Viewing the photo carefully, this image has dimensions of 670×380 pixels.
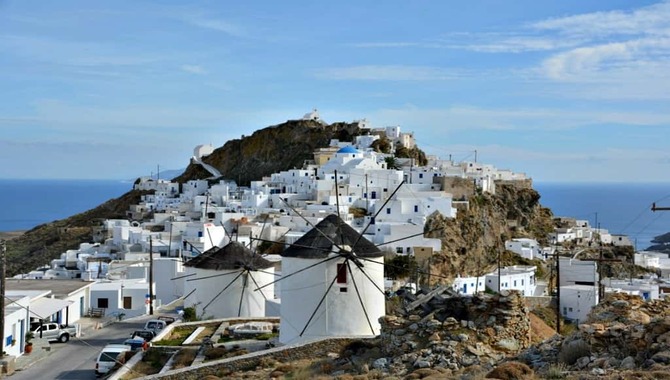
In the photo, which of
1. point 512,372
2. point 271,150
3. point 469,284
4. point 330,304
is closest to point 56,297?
point 330,304

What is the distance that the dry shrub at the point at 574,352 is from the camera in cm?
981

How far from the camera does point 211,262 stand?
77.9ft

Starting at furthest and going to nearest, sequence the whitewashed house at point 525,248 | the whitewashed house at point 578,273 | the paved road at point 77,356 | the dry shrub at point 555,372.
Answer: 1. the whitewashed house at point 525,248
2. the whitewashed house at point 578,273
3. the paved road at point 77,356
4. the dry shrub at point 555,372

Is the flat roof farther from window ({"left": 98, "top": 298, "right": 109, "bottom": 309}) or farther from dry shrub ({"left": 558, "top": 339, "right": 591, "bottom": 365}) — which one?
dry shrub ({"left": 558, "top": 339, "right": 591, "bottom": 365})

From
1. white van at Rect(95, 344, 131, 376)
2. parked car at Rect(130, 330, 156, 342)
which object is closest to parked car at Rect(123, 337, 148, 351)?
white van at Rect(95, 344, 131, 376)

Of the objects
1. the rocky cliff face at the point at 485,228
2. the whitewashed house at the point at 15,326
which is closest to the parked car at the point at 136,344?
the whitewashed house at the point at 15,326

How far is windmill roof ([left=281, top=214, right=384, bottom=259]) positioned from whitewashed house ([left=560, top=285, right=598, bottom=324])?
22.0 metres

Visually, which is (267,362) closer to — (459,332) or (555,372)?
(459,332)

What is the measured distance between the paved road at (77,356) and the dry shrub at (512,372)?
445 inches

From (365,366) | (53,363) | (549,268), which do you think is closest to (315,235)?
(365,366)

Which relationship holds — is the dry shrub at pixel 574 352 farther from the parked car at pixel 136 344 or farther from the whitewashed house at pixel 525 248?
the whitewashed house at pixel 525 248

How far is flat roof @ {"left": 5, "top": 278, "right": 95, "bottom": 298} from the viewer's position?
27.7m

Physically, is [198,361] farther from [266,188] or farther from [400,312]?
[266,188]

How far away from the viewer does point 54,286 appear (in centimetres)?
2962
